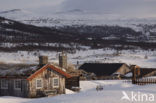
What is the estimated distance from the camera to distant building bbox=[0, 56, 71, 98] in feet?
87.8

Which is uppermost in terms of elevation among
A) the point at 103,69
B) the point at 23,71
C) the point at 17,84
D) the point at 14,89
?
the point at 23,71

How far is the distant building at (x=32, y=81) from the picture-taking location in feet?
87.8

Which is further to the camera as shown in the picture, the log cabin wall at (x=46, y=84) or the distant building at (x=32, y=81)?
the log cabin wall at (x=46, y=84)

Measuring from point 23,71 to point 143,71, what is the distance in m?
24.4

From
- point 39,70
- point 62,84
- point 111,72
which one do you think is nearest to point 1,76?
point 39,70

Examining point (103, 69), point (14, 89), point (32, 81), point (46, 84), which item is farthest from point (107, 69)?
point (14, 89)

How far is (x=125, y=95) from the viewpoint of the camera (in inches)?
759

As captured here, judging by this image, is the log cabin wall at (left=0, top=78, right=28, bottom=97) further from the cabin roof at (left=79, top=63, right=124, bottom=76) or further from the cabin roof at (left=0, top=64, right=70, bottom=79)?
the cabin roof at (left=79, top=63, right=124, bottom=76)

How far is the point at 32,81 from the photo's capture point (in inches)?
1059

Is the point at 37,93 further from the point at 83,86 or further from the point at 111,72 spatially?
the point at 111,72

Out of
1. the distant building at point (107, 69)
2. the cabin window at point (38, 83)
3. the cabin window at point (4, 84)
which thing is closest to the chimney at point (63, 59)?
the cabin window at point (38, 83)

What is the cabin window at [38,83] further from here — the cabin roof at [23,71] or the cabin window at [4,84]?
the cabin window at [4,84]
